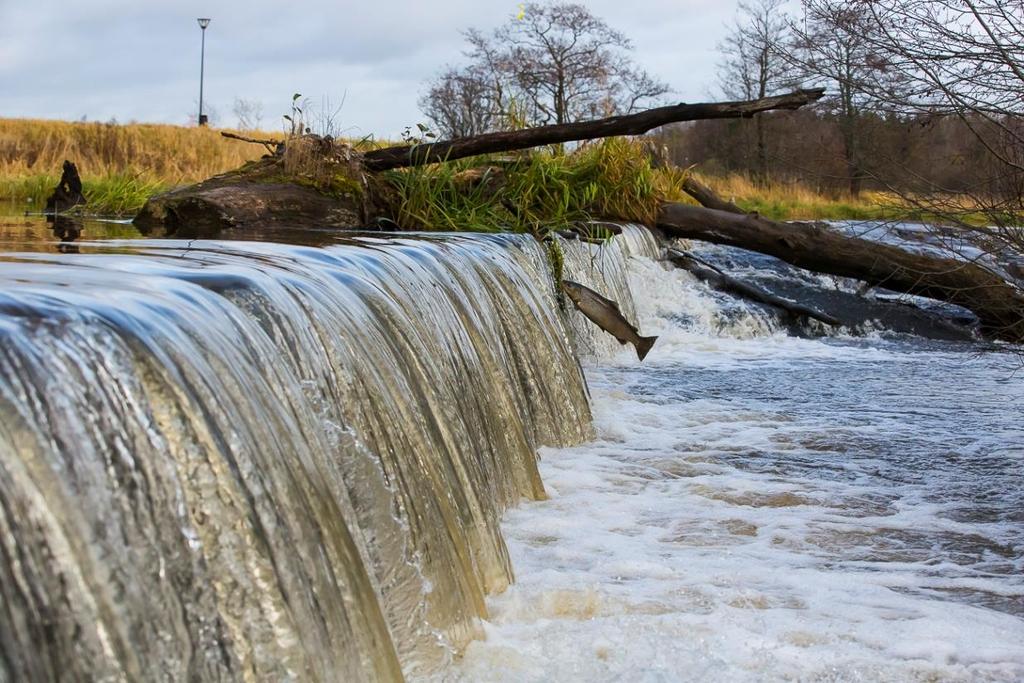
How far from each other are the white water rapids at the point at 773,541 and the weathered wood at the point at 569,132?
6.93ft

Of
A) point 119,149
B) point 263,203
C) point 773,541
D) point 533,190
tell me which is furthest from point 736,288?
point 119,149

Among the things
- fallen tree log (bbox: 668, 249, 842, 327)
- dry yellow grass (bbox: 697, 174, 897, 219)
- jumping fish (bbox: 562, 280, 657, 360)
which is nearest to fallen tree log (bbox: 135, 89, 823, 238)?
jumping fish (bbox: 562, 280, 657, 360)

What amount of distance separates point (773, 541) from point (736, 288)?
7268mm

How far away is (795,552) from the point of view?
423cm

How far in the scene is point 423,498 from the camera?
352cm

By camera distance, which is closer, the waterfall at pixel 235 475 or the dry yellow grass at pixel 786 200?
the waterfall at pixel 235 475

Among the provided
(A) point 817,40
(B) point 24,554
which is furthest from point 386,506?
(A) point 817,40

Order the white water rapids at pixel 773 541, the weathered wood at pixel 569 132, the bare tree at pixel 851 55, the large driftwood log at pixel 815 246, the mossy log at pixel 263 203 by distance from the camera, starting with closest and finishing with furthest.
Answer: the white water rapids at pixel 773 541
the bare tree at pixel 851 55
the mossy log at pixel 263 203
the weathered wood at pixel 569 132
the large driftwood log at pixel 815 246

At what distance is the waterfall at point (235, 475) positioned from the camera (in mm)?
1974

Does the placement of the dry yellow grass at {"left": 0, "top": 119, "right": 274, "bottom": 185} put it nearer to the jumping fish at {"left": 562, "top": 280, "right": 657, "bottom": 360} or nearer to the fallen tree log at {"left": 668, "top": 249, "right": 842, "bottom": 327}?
the fallen tree log at {"left": 668, "top": 249, "right": 842, "bottom": 327}

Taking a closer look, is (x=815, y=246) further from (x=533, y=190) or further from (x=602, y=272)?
(x=533, y=190)

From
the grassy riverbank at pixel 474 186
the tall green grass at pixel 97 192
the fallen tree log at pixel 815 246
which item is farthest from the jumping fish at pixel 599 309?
the tall green grass at pixel 97 192

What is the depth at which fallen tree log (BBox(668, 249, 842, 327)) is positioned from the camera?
11.0 meters

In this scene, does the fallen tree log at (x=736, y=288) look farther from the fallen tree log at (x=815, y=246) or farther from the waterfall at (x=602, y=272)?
the waterfall at (x=602, y=272)
